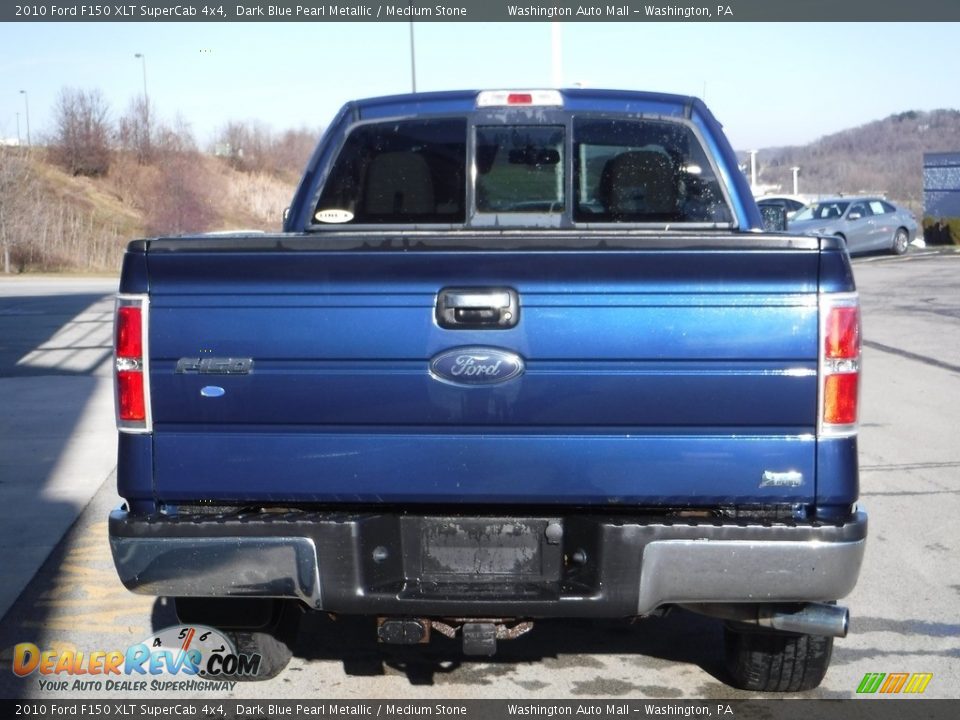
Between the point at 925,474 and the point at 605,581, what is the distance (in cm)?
515

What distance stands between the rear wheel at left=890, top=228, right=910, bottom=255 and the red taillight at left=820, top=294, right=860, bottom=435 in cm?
2802

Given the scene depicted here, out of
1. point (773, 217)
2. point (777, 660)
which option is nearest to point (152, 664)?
point (777, 660)

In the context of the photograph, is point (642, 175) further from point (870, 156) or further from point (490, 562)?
point (870, 156)

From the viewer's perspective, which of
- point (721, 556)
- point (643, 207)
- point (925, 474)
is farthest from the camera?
point (925, 474)

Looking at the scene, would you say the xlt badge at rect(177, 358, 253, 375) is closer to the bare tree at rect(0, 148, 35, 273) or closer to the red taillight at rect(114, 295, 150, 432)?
the red taillight at rect(114, 295, 150, 432)

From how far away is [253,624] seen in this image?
421cm

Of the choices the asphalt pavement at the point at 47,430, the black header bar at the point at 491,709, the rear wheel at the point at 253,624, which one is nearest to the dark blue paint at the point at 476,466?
the rear wheel at the point at 253,624

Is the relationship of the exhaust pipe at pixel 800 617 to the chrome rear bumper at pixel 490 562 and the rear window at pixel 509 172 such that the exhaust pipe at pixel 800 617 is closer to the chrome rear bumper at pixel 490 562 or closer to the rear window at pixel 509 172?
the chrome rear bumper at pixel 490 562

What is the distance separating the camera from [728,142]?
17.5 feet

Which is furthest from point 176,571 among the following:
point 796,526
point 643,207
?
point 643,207

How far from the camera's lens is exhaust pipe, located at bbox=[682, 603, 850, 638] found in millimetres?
3805

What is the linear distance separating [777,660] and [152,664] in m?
2.50

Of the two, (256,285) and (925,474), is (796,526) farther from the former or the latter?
(925,474)

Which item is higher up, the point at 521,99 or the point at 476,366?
the point at 521,99
